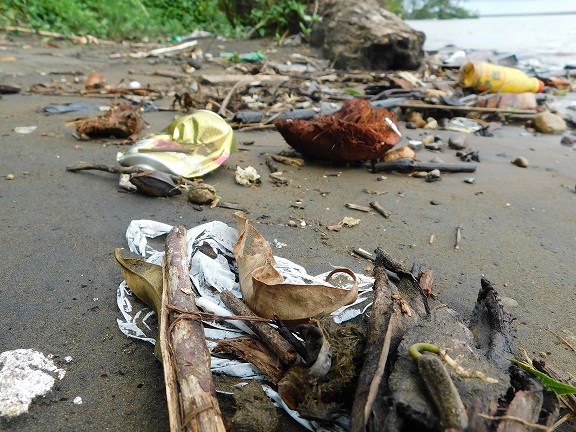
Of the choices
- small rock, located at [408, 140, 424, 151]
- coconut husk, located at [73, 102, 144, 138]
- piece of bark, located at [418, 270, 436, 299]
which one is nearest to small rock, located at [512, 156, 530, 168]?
small rock, located at [408, 140, 424, 151]

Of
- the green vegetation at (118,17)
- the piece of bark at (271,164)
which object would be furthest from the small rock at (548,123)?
the green vegetation at (118,17)

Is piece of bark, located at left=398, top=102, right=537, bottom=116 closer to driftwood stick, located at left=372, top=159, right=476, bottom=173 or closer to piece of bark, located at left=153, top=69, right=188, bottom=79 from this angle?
driftwood stick, located at left=372, top=159, right=476, bottom=173

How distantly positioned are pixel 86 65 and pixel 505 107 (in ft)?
22.0

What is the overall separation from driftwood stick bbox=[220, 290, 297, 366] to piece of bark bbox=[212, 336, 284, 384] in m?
0.03

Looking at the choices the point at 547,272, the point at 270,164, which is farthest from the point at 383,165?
the point at 547,272

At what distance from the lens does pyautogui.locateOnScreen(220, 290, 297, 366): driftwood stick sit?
5.83 ft

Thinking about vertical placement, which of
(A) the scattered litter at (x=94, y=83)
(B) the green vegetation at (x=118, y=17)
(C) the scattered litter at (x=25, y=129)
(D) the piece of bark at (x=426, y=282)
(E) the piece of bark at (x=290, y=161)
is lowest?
(B) the green vegetation at (x=118, y=17)

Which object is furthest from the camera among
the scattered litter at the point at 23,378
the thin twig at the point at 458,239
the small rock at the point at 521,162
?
the small rock at the point at 521,162

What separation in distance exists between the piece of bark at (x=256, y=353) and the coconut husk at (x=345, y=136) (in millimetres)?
2588

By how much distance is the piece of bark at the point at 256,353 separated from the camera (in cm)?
178

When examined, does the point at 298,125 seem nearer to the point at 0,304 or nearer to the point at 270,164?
the point at 270,164

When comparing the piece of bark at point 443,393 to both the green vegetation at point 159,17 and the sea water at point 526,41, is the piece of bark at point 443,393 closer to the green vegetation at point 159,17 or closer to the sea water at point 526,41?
the green vegetation at point 159,17

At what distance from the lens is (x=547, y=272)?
9.24ft

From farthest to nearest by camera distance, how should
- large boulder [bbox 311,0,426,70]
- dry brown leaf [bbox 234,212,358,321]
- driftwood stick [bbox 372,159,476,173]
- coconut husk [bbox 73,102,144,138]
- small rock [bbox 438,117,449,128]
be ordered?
large boulder [bbox 311,0,426,70], small rock [bbox 438,117,449,128], coconut husk [bbox 73,102,144,138], driftwood stick [bbox 372,159,476,173], dry brown leaf [bbox 234,212,358,321]
